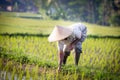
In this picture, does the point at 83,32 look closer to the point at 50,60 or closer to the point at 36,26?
the point at 50,60

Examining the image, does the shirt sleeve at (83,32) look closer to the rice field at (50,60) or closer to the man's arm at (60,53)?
the rice field at (50,60)

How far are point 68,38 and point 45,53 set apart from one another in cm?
44

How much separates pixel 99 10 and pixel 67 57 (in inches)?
27.0

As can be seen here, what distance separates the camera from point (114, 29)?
13.6 ft

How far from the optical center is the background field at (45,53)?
3967mm

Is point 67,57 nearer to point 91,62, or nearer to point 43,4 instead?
point 91,62

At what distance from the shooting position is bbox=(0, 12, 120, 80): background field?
3967 mm

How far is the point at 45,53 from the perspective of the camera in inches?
166

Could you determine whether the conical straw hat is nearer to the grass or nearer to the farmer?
the farmer

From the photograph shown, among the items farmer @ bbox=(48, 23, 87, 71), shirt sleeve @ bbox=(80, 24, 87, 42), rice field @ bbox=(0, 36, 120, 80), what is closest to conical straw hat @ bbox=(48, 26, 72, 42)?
farmer @ bbox=(48, 23, 87, 71)

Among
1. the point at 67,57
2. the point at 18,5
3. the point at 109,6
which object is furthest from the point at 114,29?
the point at 18,5

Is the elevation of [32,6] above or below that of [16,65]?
above

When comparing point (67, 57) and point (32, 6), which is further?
point (32, 6)

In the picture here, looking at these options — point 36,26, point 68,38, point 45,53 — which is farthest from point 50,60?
point 36,26
